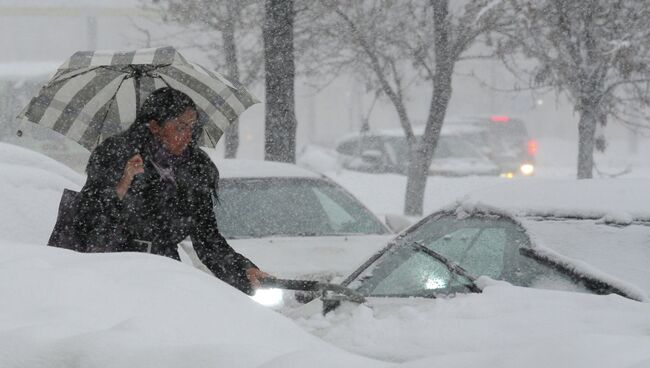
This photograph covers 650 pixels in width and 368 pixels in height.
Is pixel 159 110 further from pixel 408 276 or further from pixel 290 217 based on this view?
pixel 290 217

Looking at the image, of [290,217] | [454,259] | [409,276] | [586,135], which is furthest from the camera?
[586,135]

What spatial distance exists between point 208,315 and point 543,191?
2676 millimetres

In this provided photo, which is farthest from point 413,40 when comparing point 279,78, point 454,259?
Answer: point 454,259

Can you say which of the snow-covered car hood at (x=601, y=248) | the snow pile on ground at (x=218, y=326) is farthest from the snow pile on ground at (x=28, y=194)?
the snow-covered car hood at (x=601, y=248)

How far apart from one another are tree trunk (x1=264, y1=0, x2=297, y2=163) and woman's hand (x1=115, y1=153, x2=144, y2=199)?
18.4 feet

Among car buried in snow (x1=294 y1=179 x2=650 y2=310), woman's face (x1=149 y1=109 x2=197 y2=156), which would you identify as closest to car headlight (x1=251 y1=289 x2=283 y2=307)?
car buried in snow (x1=294 y1=179 x2=650 y2=310)

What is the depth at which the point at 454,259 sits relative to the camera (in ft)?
15.8

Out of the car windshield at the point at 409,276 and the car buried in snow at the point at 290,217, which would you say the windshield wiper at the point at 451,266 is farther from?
the car buried in snow at the point at 290,217

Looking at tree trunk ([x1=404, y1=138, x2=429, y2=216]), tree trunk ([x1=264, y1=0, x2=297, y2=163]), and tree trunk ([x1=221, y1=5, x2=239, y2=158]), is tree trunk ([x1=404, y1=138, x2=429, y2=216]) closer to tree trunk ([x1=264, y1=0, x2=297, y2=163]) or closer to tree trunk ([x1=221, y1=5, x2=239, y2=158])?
tree trunk ([x1=221, y1=5, x2=239, y2=158])

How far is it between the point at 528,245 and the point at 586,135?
680cm

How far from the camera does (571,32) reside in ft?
33.2

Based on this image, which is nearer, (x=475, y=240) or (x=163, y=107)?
(x=163, y=107)

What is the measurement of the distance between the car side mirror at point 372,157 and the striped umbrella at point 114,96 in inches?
471

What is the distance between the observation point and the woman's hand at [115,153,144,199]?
375cm
